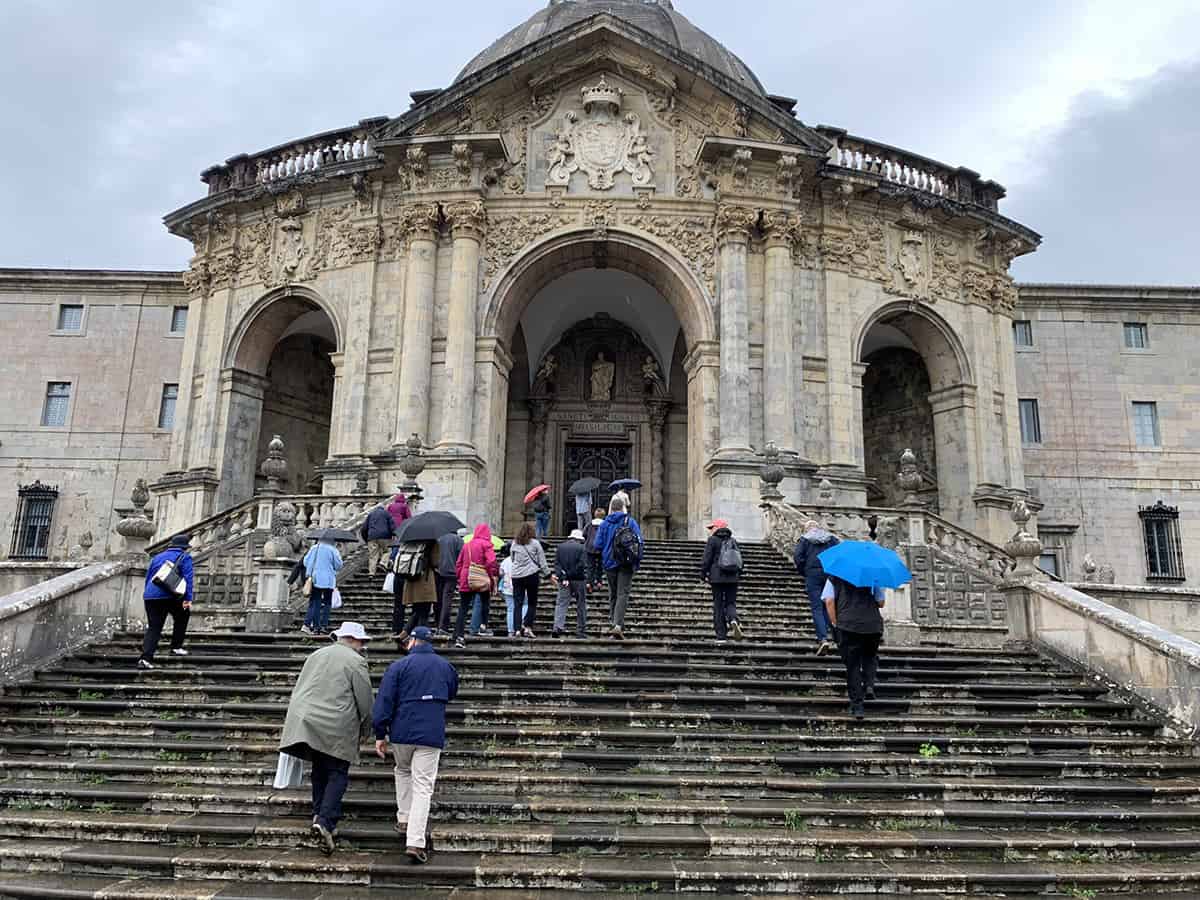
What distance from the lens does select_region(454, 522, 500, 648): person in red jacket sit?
1139 centimetres

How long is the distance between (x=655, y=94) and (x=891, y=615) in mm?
→ 14868

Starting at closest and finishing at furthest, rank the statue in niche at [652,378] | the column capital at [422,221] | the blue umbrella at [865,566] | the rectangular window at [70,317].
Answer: the blue umbrella at [865,566] < the column capital at [422,221] < the statue in niche at [652,378] < the rectangular window at [70,317]

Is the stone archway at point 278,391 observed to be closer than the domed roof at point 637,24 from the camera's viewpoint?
Yes

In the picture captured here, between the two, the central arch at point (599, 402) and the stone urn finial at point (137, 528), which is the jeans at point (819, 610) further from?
the central arch at point (599, 402)

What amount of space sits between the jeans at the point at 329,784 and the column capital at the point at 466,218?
16905 millimetres

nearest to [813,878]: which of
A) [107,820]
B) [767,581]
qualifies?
[107,820]

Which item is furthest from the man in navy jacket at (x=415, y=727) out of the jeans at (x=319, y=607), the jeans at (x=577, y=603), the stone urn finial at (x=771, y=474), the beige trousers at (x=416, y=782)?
the stone urn finial at (x=771, y=474)

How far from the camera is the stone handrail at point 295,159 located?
23906 millimetres

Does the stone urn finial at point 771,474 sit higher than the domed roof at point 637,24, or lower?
lower

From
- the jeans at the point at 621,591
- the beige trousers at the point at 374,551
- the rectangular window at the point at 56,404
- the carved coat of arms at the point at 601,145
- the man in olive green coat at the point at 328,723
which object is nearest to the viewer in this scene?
the man in olive green coat at the point at 328,723

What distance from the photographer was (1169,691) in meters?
9.59

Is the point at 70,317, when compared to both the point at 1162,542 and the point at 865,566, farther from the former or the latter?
the point at 1162,542

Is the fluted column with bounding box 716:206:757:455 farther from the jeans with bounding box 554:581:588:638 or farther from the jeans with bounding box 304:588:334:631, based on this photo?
the jeans with bounding box 304:588:334:631

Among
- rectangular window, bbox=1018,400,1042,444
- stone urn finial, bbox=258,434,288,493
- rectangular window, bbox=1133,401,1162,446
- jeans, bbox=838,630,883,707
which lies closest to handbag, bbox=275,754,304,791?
jeans, bbox=838,630,883,707
